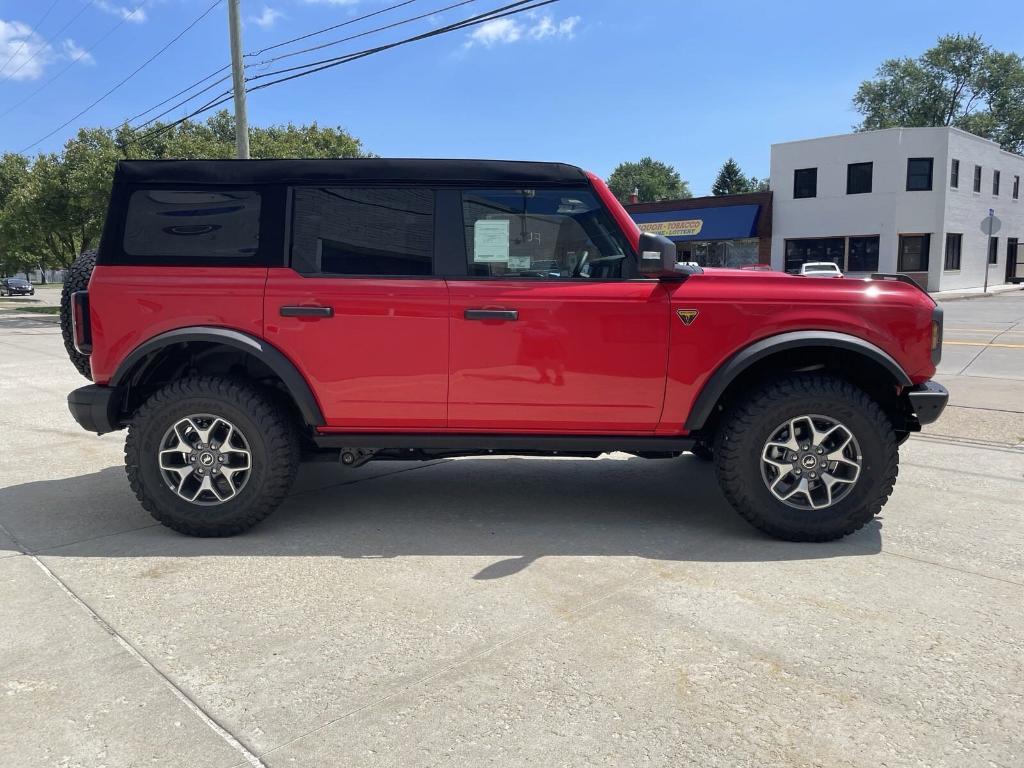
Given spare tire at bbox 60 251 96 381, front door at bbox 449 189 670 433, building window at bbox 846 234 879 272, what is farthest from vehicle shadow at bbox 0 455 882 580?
building window at bbox 846 234 879 272

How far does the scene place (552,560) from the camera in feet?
12.7

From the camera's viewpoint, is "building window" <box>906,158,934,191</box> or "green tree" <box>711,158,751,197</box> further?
"green tree" <box>711,158,751,197</box>

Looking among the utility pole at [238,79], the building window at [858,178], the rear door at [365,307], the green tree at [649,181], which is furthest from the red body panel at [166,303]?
the green tree at [649,181]

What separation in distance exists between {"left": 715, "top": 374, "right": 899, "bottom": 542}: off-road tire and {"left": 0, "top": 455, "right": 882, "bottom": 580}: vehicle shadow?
0.46 ft

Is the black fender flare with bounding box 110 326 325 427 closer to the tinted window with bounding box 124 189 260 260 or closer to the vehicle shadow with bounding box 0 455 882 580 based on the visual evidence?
the tinted window with bounding box 124 189 260 260

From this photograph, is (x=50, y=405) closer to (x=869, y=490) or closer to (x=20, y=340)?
(x=869, y=490)

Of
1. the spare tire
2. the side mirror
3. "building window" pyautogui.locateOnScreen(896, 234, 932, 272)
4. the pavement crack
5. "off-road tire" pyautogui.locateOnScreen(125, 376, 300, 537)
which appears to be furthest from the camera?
"building window" pyautogui.locateOnScreen(896, 234, 932, 272)

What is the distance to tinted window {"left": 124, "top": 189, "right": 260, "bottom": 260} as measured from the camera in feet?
13.7

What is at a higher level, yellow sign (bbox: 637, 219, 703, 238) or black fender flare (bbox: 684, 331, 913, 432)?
yellow sign (bbox: 637, 219, 703, 238)

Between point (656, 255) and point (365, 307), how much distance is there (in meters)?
1.54

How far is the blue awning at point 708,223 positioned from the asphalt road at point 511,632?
31.4 metres

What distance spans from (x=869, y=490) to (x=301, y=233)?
3.33m

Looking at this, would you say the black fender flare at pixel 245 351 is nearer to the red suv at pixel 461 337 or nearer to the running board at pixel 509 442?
the red suv at pixel 461 337

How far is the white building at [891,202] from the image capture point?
31.4 meters
